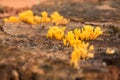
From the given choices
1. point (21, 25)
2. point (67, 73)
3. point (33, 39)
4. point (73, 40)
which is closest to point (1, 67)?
point (67, 73)

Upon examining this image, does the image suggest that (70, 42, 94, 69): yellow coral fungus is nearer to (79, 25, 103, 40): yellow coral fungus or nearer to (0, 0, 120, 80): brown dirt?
(0, 0, 120, 80): brown dirt

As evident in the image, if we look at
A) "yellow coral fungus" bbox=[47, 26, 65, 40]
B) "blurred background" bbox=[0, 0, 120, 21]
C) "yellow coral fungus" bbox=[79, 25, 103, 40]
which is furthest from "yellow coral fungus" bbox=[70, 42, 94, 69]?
"blurred background" bbox=[0, 0, 120, 21]

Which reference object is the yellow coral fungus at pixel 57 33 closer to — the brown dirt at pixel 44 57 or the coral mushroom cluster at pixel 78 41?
the coral mushroom cluster at pixel 78 41

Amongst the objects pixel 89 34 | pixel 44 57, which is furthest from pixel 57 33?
pixel 44 57

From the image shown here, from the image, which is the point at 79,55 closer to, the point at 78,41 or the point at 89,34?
the point at 78,41

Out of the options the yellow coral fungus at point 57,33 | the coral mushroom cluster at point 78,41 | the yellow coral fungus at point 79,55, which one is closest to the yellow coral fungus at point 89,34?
the coral mushroom cluster at point 78,41

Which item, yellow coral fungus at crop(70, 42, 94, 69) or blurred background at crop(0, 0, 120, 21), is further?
blurred background at crop(0, 0, 120, 21)

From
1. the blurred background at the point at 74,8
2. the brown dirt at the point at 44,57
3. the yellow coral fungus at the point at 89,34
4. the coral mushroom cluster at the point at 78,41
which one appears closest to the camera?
the brown dirt at the point at 44,57

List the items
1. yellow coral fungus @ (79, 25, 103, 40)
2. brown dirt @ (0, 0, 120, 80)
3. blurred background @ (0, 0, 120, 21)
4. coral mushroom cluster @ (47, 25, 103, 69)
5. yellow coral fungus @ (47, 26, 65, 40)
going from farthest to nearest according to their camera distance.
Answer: blurred background @ (0, 0, 120, 21), yellow coral fungus @ (47, 26, 65, 40), yellow coral fungus @ (79, 25, 103, 40), coral mushroom cluster @ (47, 25, 103, 69), brown dirt @ (0, 0, 120, 80)
